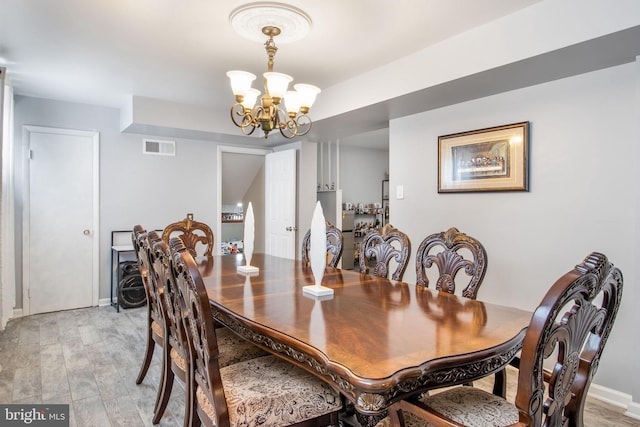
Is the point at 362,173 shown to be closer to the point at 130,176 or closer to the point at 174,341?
the point at 130,176

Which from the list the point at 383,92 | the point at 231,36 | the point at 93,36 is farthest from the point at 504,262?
the point at 93,36

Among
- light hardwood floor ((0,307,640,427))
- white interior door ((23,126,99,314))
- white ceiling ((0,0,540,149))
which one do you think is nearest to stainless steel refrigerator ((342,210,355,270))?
white ceiling ((0,0,540,149))

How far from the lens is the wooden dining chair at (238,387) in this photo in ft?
4.15

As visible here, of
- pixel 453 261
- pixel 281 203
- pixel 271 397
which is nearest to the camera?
pixel 271 397

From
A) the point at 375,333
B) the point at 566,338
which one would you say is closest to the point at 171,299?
the point at 375,333

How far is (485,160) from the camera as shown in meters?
2.98

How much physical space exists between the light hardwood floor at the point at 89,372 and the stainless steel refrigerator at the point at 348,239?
369 cm

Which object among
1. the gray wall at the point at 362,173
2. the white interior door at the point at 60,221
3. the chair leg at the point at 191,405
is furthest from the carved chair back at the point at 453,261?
the gray wall at the point at 362,173

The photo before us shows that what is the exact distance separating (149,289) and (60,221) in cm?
275

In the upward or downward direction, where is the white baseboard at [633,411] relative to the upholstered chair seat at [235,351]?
downward

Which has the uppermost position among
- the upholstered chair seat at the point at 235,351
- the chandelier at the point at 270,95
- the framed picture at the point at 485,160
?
the chandelier at the point at 270,95

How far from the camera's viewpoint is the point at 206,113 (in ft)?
15.0

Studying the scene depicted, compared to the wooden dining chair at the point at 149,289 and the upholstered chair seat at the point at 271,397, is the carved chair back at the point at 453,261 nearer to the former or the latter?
the upholstered chair seat at the point at 271,397

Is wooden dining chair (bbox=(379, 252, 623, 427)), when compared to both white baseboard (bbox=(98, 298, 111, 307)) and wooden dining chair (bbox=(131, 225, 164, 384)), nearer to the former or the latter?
wooden dining chair (bbox=(131, 225, 164, 384))
